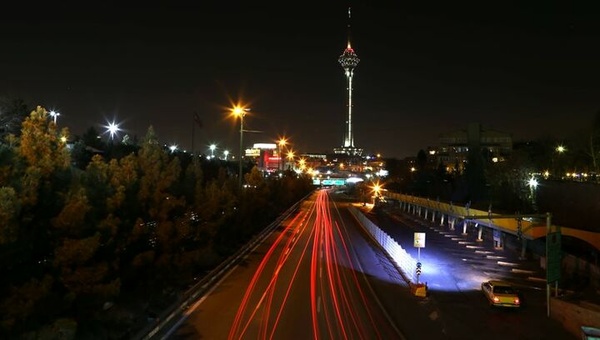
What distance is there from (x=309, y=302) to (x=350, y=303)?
75.0 inches

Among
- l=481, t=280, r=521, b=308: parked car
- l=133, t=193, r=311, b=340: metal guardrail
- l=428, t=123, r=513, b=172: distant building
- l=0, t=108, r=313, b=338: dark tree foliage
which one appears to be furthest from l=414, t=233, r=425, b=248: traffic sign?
l=428, t=123, r=513, b=172: distant building

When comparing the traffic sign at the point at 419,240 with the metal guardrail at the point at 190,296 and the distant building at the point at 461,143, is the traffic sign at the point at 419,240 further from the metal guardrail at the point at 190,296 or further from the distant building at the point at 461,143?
the distant building at the point at 461,143

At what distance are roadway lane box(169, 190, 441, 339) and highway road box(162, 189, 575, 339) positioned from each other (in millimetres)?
39

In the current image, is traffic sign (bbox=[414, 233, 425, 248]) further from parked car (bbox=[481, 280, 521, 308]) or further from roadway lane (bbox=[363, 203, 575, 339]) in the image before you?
parked car (bbox=[481, 280, 521, 308])

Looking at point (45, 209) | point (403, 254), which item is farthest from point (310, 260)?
point (45, 209)

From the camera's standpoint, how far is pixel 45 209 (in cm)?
1469

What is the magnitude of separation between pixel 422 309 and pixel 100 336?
14.2 meters

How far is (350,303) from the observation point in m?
24.8

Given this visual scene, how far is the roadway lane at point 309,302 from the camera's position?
770 inches

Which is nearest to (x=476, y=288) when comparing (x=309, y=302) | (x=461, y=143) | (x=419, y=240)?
(x=419, y=240)

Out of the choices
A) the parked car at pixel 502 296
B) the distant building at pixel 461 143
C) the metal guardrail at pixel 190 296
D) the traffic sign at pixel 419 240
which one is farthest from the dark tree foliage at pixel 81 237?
the distant building at pixel 461 143

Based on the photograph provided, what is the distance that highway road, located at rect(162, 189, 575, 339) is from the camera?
20.0 metres

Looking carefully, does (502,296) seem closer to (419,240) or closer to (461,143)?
(419,240)

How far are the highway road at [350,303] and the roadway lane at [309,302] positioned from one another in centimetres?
4
